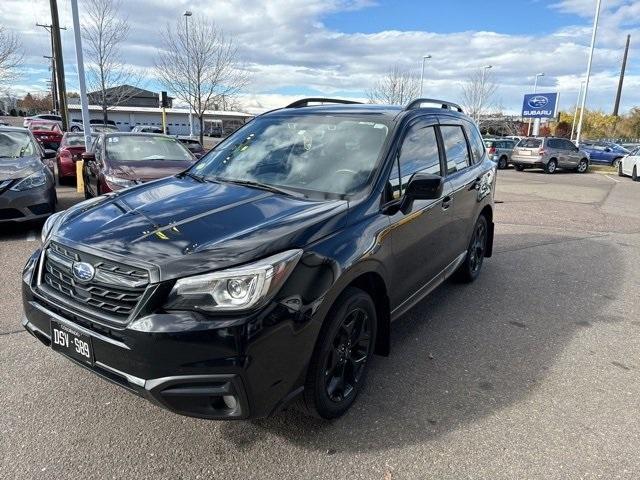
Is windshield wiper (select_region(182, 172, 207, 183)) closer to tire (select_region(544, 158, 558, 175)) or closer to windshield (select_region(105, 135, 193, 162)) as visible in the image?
windshield (select_region(105, 135, 193, 162))

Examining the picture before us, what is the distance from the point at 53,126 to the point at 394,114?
26935 mm

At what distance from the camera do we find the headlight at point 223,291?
2.29 metres

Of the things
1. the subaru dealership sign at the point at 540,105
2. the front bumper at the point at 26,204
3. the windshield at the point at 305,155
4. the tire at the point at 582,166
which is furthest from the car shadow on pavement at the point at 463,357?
the subaru dealership sign at the point at 540,105

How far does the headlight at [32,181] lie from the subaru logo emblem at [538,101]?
42.5 metres

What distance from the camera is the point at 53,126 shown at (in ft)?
84.7

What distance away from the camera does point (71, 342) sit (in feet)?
8.36

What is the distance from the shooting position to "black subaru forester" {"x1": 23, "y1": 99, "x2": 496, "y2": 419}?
227 centimetres

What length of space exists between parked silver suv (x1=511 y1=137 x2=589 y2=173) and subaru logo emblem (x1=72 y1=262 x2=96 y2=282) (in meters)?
25.1

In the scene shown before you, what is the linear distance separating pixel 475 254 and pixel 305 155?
291cm

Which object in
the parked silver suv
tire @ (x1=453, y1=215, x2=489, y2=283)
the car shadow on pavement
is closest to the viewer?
the car shadow on pavement

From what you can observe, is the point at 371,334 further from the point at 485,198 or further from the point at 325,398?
the point at 485,198

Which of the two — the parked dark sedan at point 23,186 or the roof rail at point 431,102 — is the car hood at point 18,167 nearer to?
the parked dark sedan at point 23,186

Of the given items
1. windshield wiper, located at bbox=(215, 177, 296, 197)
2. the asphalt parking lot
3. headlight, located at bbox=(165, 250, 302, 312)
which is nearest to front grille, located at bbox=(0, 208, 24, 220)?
the asphalt parking lot

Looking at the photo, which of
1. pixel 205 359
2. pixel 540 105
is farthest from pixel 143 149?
pixel 540 105
